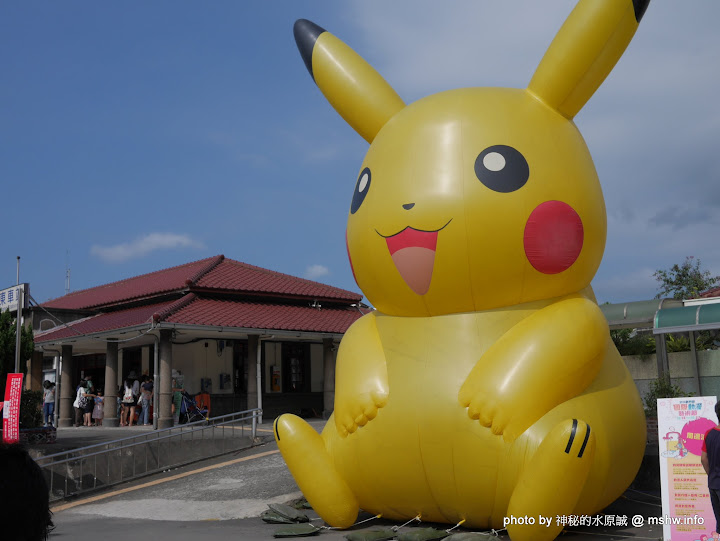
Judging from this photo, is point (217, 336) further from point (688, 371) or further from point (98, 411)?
point (688, 371)

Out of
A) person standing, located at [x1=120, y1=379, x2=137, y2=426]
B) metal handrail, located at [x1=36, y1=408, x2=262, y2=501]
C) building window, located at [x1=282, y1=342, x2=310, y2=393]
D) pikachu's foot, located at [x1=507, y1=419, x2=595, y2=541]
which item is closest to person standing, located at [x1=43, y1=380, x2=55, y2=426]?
person standing, located at [x1=120, y1=379, x2=137, y2=426]

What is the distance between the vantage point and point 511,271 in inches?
258


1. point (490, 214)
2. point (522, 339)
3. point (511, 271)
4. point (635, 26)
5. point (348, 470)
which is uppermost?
point (635, 26)

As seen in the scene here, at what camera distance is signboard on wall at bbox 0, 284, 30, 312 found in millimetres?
14539

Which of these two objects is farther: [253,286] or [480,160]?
[253,286]

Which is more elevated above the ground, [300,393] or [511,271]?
[511,271]

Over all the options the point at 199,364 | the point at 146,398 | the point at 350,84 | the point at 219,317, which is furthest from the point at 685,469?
the point at 199,364

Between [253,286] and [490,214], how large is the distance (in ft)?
44.0

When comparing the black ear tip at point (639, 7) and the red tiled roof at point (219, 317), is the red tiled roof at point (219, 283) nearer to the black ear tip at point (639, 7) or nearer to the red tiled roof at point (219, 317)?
the red tiled roof at point (219, 317)

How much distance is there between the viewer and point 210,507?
30.7 ft

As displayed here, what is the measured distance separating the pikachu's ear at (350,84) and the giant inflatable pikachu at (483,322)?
648 mm

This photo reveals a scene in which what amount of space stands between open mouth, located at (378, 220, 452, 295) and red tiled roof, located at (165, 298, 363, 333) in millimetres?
10018

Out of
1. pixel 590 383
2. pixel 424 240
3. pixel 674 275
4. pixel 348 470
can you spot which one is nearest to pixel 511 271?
pixel 424 240

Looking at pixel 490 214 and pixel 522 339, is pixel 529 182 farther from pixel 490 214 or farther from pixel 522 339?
pixel 522 339
